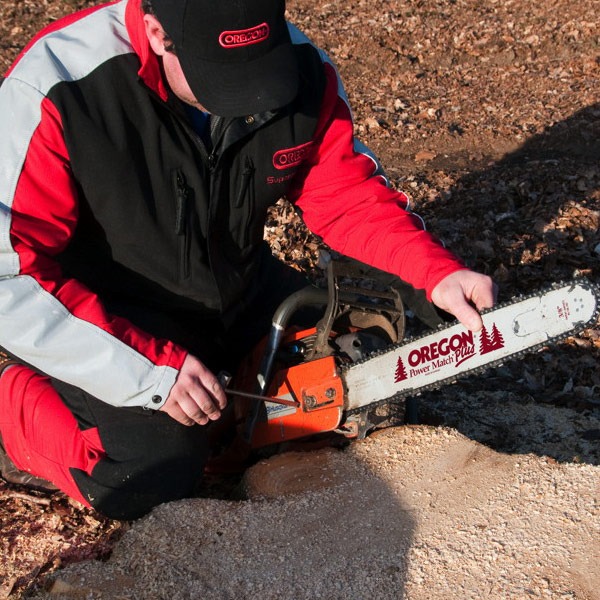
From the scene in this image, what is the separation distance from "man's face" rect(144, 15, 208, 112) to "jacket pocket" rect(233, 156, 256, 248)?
360 mm

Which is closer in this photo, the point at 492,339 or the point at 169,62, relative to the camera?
the point at 169,62

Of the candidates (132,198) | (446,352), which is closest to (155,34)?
(132,198)

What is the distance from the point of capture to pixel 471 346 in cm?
252

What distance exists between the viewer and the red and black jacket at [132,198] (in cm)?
230

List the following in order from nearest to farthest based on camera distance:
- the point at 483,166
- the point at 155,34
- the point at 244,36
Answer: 1. the point at 244,36
2. the point at 155,34
3. the point at 483,166

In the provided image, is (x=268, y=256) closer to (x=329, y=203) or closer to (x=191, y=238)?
(x=329, y=203)

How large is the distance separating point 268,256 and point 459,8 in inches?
210

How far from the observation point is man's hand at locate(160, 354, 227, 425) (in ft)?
7.93

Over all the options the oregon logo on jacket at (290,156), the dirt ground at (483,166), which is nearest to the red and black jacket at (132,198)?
the oregon logo on jacket at (290,156)

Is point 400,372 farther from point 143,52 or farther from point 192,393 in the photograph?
point 143,52

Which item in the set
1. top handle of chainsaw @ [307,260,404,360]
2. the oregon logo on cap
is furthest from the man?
top handle of chainsaw @ [307,260,404,360]

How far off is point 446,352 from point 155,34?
1.40 m

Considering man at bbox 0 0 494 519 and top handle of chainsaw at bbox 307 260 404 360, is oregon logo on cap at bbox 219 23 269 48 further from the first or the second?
top handle of chainsaw at bbox 307 260 404 360

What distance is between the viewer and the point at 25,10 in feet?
26.6
